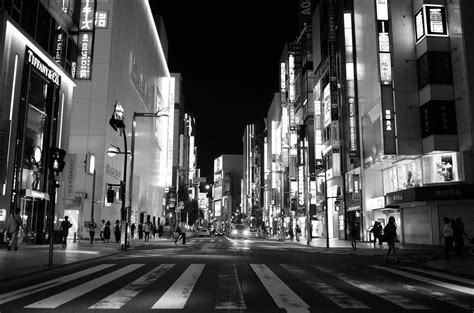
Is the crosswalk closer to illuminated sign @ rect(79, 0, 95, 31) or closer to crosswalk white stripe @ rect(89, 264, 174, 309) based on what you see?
crosswalk white stripe @ rect(89, 264, 174, 309)

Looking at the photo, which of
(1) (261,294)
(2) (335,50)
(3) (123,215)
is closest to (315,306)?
(1) (261,294)

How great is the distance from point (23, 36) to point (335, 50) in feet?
98.7

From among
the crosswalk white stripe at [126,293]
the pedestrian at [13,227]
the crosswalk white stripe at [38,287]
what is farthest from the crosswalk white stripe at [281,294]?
the pedestrian at [13,227]

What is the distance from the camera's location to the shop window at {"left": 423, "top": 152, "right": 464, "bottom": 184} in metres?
29.1

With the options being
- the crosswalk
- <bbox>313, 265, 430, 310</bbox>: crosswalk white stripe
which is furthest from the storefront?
<bbox>313, 265, 430, 310</bbox>: crosswalk white stripe

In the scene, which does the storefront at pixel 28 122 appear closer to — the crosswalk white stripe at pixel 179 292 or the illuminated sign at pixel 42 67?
the illuminated sign at pixel 42 67

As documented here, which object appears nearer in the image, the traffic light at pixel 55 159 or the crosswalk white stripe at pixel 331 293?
the crosswalk white stripe at pixel 331 293

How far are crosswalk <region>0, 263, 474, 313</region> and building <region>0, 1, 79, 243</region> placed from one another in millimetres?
11237

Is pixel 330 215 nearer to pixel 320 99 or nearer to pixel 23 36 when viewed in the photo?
pixel 320 99

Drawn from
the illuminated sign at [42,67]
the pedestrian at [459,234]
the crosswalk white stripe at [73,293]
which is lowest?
the crosswalk white stripe at [73,293]

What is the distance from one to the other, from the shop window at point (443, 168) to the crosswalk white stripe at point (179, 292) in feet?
75.6

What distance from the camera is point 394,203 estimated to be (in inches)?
1254

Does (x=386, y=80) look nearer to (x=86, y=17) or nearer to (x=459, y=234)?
(x=459, y=234)

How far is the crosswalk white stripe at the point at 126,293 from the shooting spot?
7242 mm
